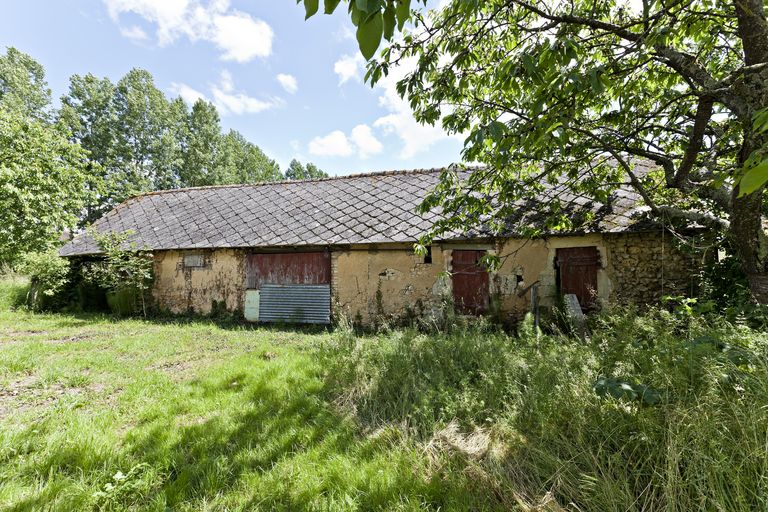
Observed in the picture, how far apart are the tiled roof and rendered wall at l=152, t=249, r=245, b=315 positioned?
0.41 metres

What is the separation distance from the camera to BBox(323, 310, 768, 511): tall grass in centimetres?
164

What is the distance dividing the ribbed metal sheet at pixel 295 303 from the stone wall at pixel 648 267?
6.32m

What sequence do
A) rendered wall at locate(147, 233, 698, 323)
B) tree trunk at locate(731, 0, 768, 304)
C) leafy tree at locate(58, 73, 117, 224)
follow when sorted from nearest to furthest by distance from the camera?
tree trunk at locate(731, 0, 768, 304)
rendered wall at locate(147, 233, 698, 323)
leafy tree at locate(58, 73, 117, 224)

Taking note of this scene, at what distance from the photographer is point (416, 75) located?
3.27m

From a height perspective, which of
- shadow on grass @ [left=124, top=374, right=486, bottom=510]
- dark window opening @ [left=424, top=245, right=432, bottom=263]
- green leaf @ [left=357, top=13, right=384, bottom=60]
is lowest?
shadow on grass @ [left=124, top=374, right=486, bottom=510]

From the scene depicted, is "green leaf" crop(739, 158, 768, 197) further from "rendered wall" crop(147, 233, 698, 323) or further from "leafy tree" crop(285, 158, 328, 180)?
"leafy tree" crop(285, 158, 328, 180)

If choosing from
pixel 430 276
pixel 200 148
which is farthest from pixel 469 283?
pixel 200 148

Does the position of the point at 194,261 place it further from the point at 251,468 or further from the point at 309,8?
the point at 309,8

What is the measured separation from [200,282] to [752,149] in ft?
35.5

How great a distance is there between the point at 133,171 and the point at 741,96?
1121 inches

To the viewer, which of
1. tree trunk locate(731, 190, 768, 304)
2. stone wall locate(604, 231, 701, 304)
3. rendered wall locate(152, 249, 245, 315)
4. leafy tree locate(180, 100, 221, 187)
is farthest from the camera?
leafy tree locate(180, 100, 221, 187)

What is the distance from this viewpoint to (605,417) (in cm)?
220

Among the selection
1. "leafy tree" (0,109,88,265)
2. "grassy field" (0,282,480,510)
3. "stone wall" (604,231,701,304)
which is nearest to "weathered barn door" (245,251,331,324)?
"grassy field" (0,282,480,510)

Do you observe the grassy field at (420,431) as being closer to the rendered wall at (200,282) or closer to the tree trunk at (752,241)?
the tree trunk at (752,241)
